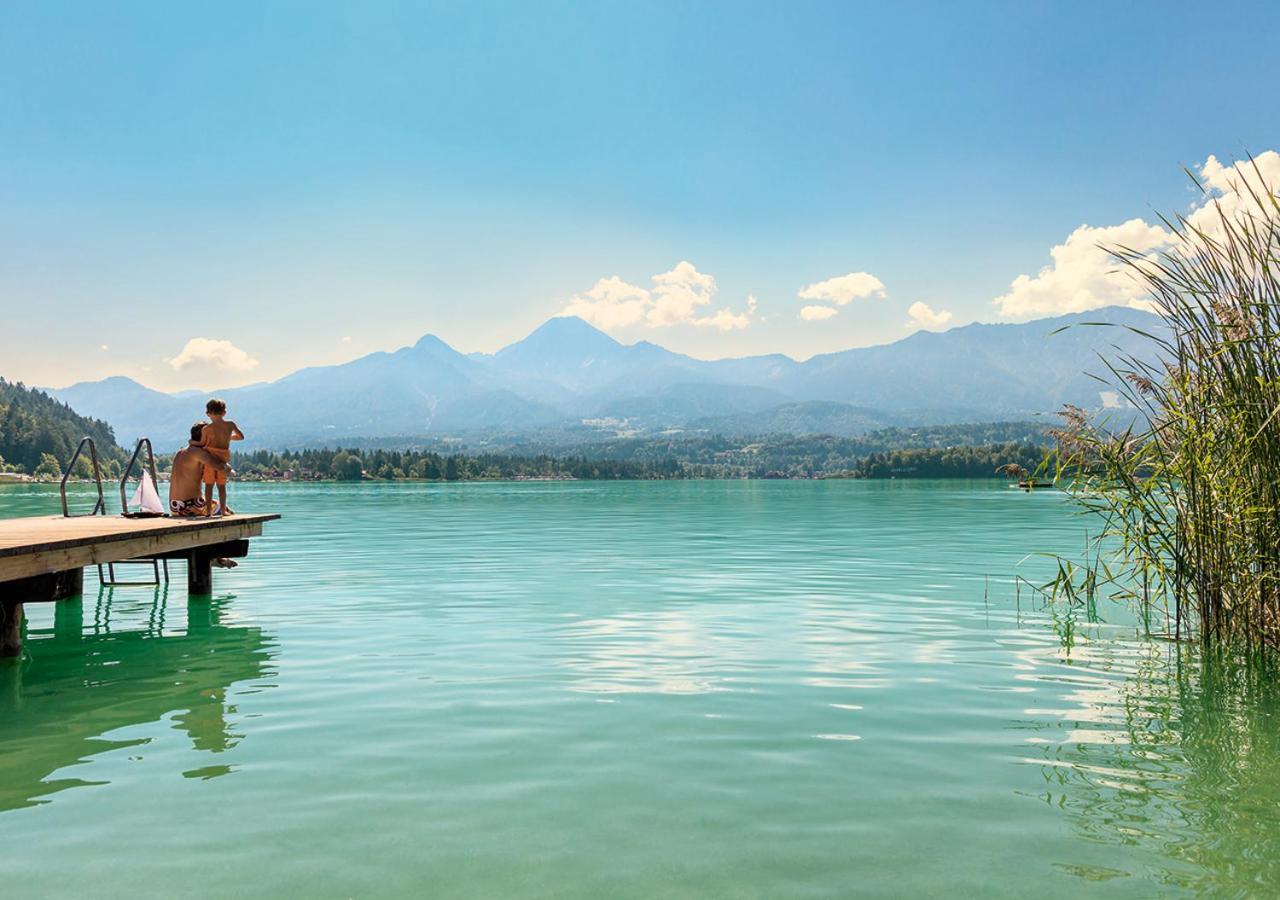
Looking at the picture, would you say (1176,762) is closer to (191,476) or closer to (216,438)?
(216,438)

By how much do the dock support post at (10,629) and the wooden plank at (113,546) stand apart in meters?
0.98

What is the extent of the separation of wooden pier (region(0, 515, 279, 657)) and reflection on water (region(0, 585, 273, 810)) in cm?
95

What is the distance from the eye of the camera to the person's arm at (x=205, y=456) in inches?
787

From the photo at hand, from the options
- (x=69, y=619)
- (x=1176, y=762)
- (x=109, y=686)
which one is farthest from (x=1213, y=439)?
(x=69, y=619)

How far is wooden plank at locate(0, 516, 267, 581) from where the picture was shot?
12.2 metres

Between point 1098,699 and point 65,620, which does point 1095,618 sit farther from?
point 65,620

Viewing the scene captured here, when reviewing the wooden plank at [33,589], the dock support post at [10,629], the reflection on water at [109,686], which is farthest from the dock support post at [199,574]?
the dock support post at [10,629]

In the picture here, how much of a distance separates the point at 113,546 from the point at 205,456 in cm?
552

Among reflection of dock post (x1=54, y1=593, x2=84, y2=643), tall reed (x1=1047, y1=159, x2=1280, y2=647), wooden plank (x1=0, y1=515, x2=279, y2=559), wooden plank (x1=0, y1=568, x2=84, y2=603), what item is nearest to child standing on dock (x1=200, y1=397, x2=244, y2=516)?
wooden plank (x1=0, y1=515, x2=279, y2=559)

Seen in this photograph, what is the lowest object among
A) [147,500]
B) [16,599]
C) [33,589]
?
[16,599]

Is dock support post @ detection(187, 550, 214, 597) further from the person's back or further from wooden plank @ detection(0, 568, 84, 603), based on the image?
wooden plank @ detection(0, 568, 84, 603)

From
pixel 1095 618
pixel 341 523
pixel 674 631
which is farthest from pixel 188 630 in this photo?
pixel 341 523

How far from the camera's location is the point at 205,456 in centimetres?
2012

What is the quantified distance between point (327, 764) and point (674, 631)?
331 inches
